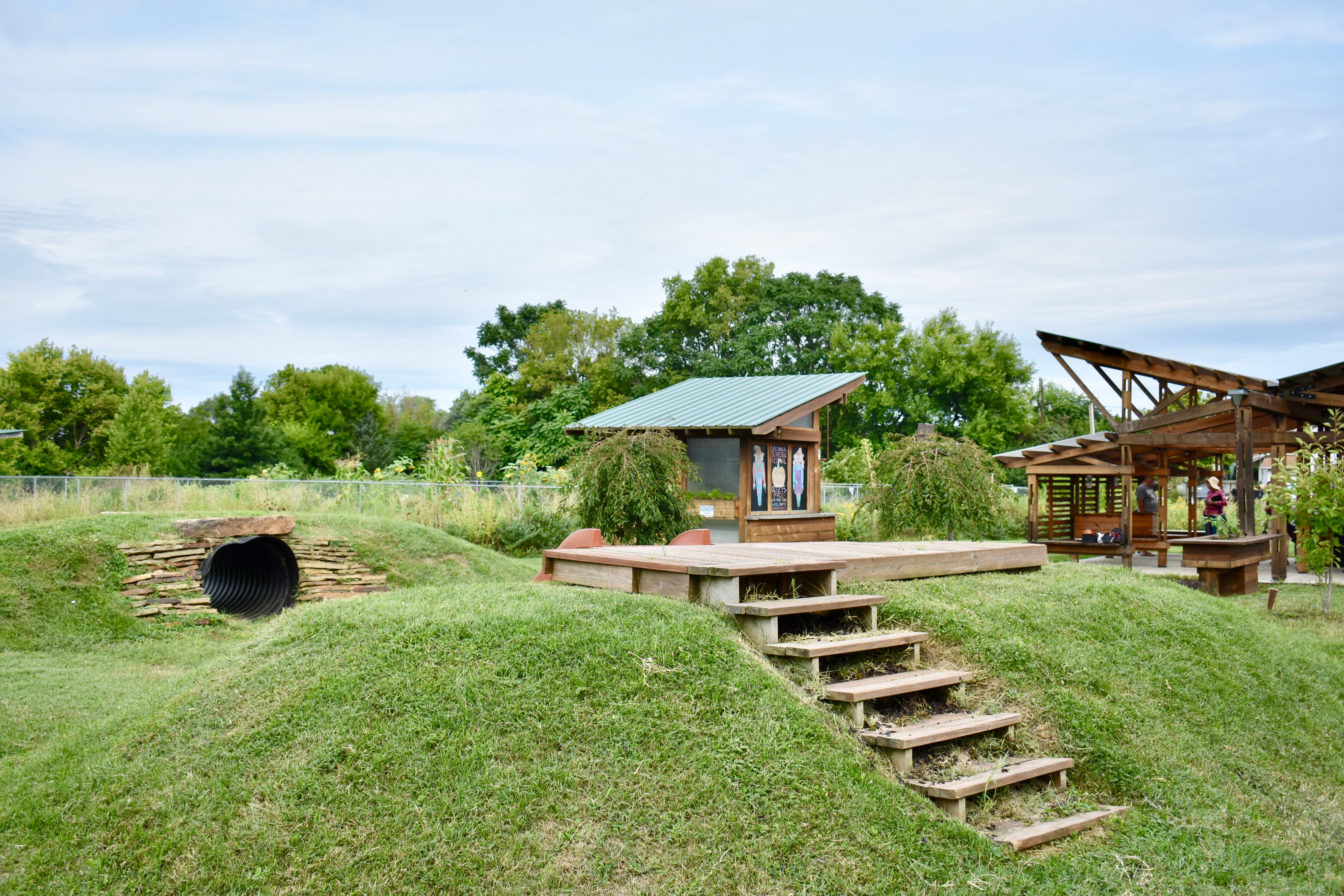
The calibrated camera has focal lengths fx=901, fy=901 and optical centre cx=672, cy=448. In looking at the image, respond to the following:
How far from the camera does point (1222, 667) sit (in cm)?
641

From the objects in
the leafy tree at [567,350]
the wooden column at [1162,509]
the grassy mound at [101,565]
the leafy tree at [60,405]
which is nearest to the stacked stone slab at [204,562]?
the grassy mound at [101,565]

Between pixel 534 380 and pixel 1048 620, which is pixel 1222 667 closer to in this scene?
pixel 1048 620

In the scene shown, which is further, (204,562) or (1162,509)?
(1162,509)

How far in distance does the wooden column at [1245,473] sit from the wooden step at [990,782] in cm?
1124

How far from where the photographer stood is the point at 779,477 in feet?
55.1

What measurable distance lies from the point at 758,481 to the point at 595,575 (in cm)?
1045

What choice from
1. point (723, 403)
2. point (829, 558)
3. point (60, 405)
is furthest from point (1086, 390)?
point (60, 405)

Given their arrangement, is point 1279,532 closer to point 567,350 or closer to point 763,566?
point 763,566

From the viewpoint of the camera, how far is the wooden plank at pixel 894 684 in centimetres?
451

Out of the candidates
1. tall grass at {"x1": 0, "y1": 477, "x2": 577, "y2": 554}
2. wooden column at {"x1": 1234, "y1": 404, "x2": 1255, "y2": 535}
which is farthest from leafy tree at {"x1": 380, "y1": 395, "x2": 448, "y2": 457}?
wooden column at {"x1": 1234, "y1": 404, "x2": 1255, "y2": 535}

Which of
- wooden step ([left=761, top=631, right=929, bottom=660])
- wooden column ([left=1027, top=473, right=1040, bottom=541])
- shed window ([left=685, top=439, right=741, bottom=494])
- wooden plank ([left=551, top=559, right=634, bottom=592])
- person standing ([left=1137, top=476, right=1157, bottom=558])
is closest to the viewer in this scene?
wooden step ([left=761, top=631, right=929, bottom=660])

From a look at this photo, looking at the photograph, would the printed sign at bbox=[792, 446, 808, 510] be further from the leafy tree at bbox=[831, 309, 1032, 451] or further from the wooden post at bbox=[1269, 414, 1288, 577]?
the leafy tree at bbox=[831, 309, 1032, 451]

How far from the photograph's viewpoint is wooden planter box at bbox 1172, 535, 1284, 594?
37.1 ft

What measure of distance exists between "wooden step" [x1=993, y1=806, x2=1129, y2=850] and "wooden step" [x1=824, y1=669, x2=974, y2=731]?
0.51m
